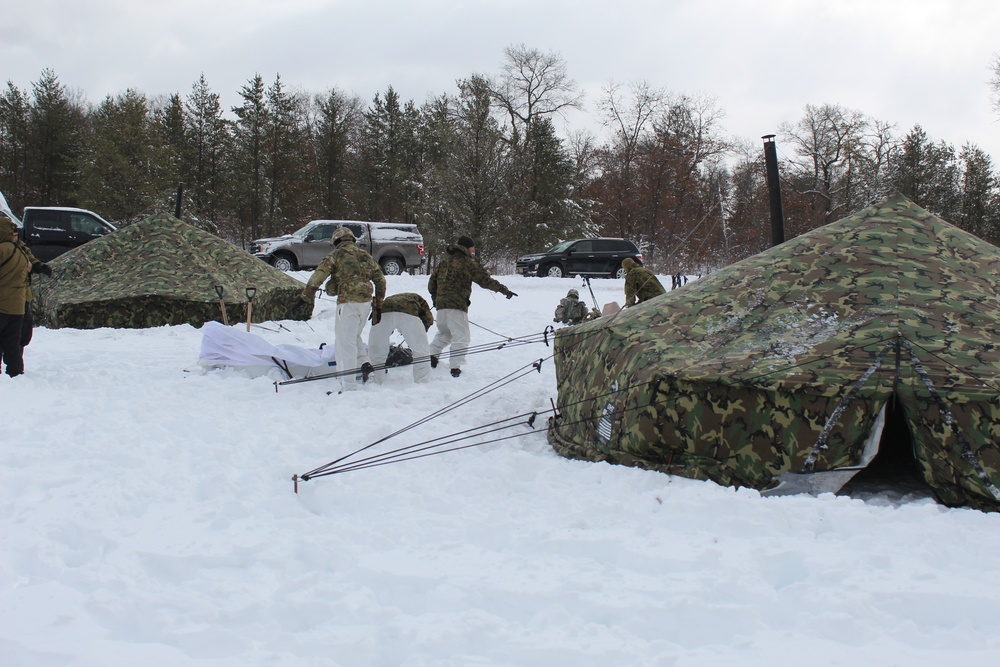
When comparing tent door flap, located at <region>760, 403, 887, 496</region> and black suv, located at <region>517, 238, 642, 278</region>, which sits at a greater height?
black suv, located at <region>517, 238, 642, 278</region>

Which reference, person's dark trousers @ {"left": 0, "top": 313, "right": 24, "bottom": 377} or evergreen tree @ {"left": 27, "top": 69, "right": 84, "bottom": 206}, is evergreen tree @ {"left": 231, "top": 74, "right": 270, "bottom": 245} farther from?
person's dark trousers @ {"left": 0, "top": 313, "right": 24, "bottom": 377}

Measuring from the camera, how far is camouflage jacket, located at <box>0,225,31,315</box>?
6.86 m

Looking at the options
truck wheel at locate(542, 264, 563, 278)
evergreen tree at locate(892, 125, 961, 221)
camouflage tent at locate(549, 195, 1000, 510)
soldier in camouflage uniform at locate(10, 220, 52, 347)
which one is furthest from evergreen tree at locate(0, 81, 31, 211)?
evergreen tree at locate(892, 125, 961, 221)

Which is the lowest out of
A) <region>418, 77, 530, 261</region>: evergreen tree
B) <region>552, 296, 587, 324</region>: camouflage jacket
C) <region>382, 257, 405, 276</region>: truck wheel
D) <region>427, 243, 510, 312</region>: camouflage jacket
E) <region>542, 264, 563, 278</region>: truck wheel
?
<region>552, 296, 587, 324</region>: camouflage jacket

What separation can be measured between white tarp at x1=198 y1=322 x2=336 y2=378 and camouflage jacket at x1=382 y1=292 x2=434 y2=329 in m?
0.86

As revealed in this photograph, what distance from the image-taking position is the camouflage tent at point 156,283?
36.0 ft

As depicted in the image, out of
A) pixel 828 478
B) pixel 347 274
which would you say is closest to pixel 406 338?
pixel 347 274

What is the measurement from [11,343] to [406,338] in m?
3.81

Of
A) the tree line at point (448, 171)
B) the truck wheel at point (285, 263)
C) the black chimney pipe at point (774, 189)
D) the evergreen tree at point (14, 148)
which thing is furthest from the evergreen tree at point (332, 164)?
the black chimney pipe at point (774, 189)

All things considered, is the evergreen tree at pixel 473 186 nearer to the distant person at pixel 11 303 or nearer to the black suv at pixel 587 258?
the black suv at pixel 587 258

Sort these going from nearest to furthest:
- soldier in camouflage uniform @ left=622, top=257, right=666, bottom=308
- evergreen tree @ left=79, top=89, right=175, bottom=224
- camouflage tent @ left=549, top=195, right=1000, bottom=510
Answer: camouflage tent @ left=549, top=195, right=1000, bottom=510 → soldier in camouflage uniform @ left=622, top=257, right=666, bottom=308 → evergreen tree @ left=79, top=89, right=175, bottom=224

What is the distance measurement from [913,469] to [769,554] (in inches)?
82.1

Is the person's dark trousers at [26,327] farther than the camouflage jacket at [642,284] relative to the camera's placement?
No

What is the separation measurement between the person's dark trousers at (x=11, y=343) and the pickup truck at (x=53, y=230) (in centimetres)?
965
